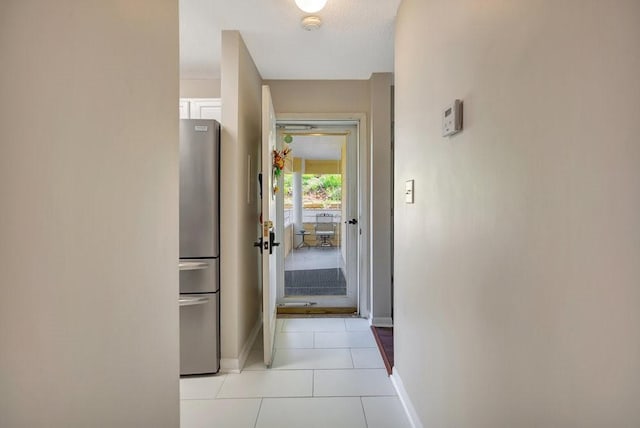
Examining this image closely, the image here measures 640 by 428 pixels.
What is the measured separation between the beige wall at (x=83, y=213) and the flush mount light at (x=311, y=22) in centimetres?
134

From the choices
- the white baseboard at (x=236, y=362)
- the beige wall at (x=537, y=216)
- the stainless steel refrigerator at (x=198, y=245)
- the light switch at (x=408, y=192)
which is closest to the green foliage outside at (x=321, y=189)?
the stainless steel refrigerator at (x=198, y=245)

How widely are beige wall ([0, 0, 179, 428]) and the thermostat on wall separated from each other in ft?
3.36

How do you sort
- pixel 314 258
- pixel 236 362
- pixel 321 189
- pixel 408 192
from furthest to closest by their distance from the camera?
pixel 314 258
pixel 321 189
pixel 236 362
pixel 408 192

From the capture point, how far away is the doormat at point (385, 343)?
2.51 metres

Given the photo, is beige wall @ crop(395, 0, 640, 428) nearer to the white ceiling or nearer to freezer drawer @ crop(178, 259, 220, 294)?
the white ceiling

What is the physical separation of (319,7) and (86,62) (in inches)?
63.2

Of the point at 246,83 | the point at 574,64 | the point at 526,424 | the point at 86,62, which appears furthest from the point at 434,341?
the point at 246,83

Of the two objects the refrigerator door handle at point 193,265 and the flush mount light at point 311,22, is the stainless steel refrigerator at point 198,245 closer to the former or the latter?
the refrigerator door handle at point 193,265

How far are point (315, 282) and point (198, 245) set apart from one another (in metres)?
A: 2.04

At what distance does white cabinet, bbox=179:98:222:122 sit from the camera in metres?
3.14

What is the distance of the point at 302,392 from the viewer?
7.20 feet

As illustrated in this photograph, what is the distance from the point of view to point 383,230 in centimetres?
336

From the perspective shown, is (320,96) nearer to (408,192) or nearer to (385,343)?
(408,192)

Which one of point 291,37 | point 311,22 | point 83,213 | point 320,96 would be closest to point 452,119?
point 83,213
